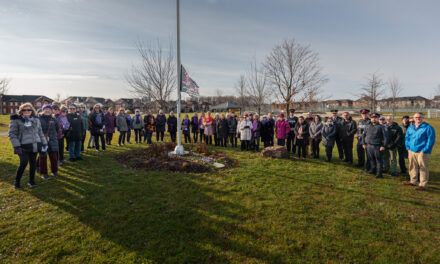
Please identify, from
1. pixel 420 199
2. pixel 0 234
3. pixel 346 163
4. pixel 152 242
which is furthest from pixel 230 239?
pixel 346 163

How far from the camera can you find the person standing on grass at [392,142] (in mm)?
7465

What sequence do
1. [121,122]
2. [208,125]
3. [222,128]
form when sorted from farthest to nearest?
[208,125], [222,128], [121,122]

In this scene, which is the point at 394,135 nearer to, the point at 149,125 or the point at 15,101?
the point at 149,125

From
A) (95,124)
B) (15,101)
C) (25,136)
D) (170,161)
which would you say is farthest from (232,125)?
(15,101)

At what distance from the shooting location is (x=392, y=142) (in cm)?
761

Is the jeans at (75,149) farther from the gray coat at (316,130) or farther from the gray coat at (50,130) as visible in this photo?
the gray coat at (316,130)

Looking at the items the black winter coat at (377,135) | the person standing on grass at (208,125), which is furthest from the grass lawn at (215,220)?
the person standing on grass at (208,125)

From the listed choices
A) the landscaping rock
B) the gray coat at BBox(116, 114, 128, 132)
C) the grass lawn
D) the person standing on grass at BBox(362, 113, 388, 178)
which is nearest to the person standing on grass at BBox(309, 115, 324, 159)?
the landscaping rock

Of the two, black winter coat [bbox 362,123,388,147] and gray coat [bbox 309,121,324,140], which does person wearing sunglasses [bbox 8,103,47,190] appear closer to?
gray coat [bbox 309,121,324,140]

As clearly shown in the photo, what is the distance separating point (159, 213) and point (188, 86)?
6.28 metres

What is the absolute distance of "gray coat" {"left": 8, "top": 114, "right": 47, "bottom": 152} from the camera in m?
5.17

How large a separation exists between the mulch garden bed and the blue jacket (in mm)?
6007

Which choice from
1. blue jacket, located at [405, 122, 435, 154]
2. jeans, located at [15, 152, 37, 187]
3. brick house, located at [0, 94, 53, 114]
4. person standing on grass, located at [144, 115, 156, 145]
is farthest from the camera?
brick house, located at [0, 94, 53, 114]

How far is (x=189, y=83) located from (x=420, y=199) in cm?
902
